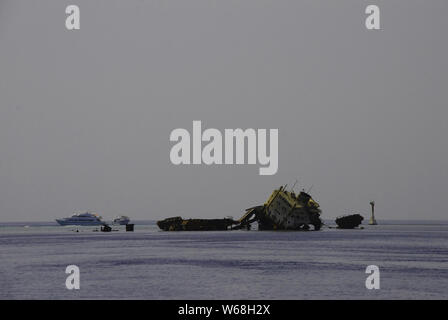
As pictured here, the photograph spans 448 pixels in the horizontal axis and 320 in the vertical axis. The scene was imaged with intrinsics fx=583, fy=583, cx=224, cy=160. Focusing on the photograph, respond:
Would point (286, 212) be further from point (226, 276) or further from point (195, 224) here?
point (226, 276)

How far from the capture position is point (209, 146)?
2023 inches

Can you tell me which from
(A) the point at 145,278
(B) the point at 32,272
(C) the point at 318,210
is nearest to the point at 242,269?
(A) the point at 145,278

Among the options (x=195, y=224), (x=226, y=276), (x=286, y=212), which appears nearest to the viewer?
(x=226, y=276)

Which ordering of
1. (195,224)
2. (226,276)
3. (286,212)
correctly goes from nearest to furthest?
1. (226,276)
2. (286,212)
3. (195,224)

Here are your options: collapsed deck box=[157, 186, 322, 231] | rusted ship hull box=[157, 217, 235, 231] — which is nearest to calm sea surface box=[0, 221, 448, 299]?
collapsed deck box=[157, 186, 322, 231]

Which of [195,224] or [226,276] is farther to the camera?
[195,224]

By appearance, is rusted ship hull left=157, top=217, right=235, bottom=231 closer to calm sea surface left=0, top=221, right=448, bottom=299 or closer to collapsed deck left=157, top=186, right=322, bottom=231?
collapsed deck left=157, top=186, right=322, bottom=231

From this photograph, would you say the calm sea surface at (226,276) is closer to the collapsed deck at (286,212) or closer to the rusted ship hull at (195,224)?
the collapsed deck at (286,212)

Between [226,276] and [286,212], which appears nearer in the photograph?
[226,276]

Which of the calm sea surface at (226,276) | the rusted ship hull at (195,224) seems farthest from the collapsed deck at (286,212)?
the calm sea surface at (226,276)

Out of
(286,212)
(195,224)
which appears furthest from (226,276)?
(195,224)
